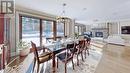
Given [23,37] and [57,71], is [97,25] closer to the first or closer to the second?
Result: [23,37]

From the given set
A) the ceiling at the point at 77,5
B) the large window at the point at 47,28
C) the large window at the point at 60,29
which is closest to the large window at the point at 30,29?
the large window at the point at 47,28

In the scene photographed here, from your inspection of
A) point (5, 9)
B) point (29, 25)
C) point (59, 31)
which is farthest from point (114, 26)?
point (5, 9)

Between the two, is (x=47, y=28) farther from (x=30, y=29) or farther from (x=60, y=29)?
(x=60, y=29)

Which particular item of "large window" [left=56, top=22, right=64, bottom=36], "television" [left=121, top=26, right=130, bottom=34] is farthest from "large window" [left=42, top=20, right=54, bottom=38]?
"television" [left=121, top=26, right=130, bottom=34]

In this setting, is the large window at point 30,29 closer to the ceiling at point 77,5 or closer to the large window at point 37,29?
the large window at point 37,29

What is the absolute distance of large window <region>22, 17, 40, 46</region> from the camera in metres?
5.72

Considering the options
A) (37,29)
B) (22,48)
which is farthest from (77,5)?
(22,48)

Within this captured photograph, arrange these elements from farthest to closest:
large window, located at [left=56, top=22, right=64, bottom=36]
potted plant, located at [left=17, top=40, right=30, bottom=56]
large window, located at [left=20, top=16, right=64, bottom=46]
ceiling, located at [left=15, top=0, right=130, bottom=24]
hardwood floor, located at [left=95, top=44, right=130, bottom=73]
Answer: large window, located at [left=56, top=22, right=64, bottom=36] < large window, located at [left=20, top=16, right=64, bottom=46] < potted plant, located at [left=17, top=40, right=30, bottom=56] < ceiling, located at [left=15, top=0, right=130, bottom=24] < hardwood floor, located at [left=95, top=44, right=130, bottom=73]

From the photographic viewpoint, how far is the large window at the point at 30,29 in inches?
225

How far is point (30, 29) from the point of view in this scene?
621 centimetres

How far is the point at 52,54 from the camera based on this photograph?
3115 mm

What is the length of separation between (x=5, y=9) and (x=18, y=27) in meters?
1.63

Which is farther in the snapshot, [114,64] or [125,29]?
[125,29]

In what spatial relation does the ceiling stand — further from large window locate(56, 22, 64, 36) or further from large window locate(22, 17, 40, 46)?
large window locate(56, 22, 64, 36)
